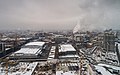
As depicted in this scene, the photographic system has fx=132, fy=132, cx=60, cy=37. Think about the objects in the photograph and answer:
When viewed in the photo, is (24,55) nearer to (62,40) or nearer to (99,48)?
(99,48)

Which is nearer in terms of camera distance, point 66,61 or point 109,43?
point 66,61

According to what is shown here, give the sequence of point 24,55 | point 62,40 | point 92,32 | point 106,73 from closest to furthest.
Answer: point 106,73, point 24,55, point 62,40, point 92,32

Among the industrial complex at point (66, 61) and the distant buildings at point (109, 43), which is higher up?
the distant buildings at point (109, 43)

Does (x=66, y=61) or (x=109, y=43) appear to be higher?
(x=109, y=43)

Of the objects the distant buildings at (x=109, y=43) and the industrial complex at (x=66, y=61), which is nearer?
the industrial complex at (x=66, y=61)

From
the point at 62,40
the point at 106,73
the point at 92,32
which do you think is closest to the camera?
the point at 106,73

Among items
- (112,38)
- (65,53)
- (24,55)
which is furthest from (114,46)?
(24,55)

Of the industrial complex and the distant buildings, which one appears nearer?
the industrial complex

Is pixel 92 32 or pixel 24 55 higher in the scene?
pixel 92 32

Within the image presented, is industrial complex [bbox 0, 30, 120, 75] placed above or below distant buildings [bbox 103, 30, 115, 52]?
below

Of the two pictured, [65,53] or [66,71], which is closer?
[66,71]
